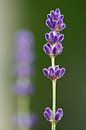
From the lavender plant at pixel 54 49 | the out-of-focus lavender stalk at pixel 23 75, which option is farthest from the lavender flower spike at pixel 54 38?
the out-of-focus lavender stalk at pixel 23 75

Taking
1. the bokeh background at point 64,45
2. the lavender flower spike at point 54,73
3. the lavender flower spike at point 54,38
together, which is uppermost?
the bokeh background at point 64,45

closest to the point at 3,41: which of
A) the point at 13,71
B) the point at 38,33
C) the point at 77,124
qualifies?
the point at 38,33

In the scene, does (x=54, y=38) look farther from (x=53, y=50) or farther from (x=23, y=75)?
(x=23, y=75)

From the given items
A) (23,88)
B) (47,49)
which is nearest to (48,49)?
(47,49)

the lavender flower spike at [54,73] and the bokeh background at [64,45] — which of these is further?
the bokeh background at [64,45]

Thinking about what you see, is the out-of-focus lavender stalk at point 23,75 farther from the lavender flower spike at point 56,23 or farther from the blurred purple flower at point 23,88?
the lavender flower spike at point 56,23

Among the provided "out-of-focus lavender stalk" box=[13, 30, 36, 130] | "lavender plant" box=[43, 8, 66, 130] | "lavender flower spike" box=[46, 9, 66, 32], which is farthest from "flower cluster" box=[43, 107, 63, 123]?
"out-of-focus lavender stalk" box=[13, 30, 36, 130]
